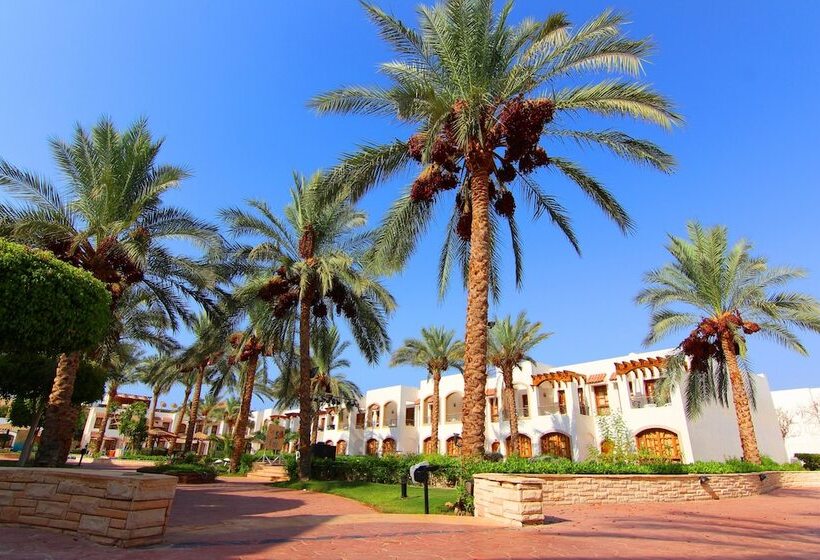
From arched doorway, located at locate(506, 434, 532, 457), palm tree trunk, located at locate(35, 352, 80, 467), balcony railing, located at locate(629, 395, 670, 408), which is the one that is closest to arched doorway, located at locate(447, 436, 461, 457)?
arched doorway, located at locate(506, 434, 532, 457)

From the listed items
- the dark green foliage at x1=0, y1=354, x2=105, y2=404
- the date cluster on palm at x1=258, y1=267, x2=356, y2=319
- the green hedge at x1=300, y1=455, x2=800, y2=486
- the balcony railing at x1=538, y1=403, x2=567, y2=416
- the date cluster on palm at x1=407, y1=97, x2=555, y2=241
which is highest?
A: the date cluster on palm at x1=407, y1=97, x2=555, y2=241

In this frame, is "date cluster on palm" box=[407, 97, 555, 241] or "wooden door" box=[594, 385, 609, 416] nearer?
"date cluster on palm" box=[407, 97, 555, 241]

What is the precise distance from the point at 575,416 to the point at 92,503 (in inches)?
1173

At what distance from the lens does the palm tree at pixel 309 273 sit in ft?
61.1

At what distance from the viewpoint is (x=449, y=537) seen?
22.5 feet

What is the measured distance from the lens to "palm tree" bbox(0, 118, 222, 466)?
1357cm

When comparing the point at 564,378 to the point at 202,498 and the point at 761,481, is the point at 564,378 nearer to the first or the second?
the point at 761,481

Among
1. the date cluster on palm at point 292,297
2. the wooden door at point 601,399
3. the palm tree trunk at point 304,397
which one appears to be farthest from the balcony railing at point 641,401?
the palm tree trunk at point 304,397

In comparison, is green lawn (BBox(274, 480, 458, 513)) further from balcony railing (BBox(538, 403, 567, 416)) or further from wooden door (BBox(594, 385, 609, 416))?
wooden door (BBox(594, 385, 609, 416))

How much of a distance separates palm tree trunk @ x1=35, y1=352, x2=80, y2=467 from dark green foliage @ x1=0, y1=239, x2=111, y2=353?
4.28m

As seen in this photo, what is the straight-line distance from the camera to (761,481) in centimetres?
1712

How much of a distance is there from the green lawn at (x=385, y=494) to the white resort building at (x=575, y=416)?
1242 cm

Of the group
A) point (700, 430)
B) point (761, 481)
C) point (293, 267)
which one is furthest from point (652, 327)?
point (293, 267)

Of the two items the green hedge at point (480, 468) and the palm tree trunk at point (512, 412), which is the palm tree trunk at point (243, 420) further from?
the palm tree trunk at point (512, 412)
